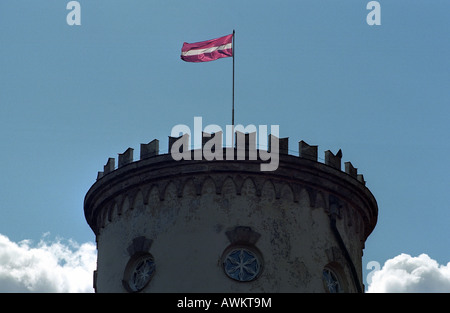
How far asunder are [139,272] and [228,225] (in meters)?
3.98

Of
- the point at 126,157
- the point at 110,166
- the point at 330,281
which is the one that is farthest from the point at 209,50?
the point at 330,281

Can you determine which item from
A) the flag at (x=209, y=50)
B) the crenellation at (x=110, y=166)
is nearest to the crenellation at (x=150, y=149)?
the crenellation at (x=110, y=166)

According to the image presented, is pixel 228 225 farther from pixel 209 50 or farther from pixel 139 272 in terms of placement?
pixel 209 50

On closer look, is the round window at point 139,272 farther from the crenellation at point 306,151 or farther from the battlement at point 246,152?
the crenellation at point 306,151

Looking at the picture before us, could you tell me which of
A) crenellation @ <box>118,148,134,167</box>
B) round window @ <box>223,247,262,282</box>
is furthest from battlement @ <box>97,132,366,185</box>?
round window @ <box>223,247,262,282</box>

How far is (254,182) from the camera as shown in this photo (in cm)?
3547

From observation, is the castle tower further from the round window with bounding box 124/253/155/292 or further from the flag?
the flag

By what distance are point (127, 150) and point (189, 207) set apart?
405 centimetres

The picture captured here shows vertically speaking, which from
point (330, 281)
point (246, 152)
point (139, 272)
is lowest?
point (330, 281)

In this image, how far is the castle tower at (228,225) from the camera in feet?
112

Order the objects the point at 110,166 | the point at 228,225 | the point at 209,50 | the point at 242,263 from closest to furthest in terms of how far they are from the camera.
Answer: the point at 242,263, the point at 228,225, the point at 110,166, the point at 209,50

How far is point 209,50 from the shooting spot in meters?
39.2

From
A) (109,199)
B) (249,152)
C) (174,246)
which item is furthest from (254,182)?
(109,199)
